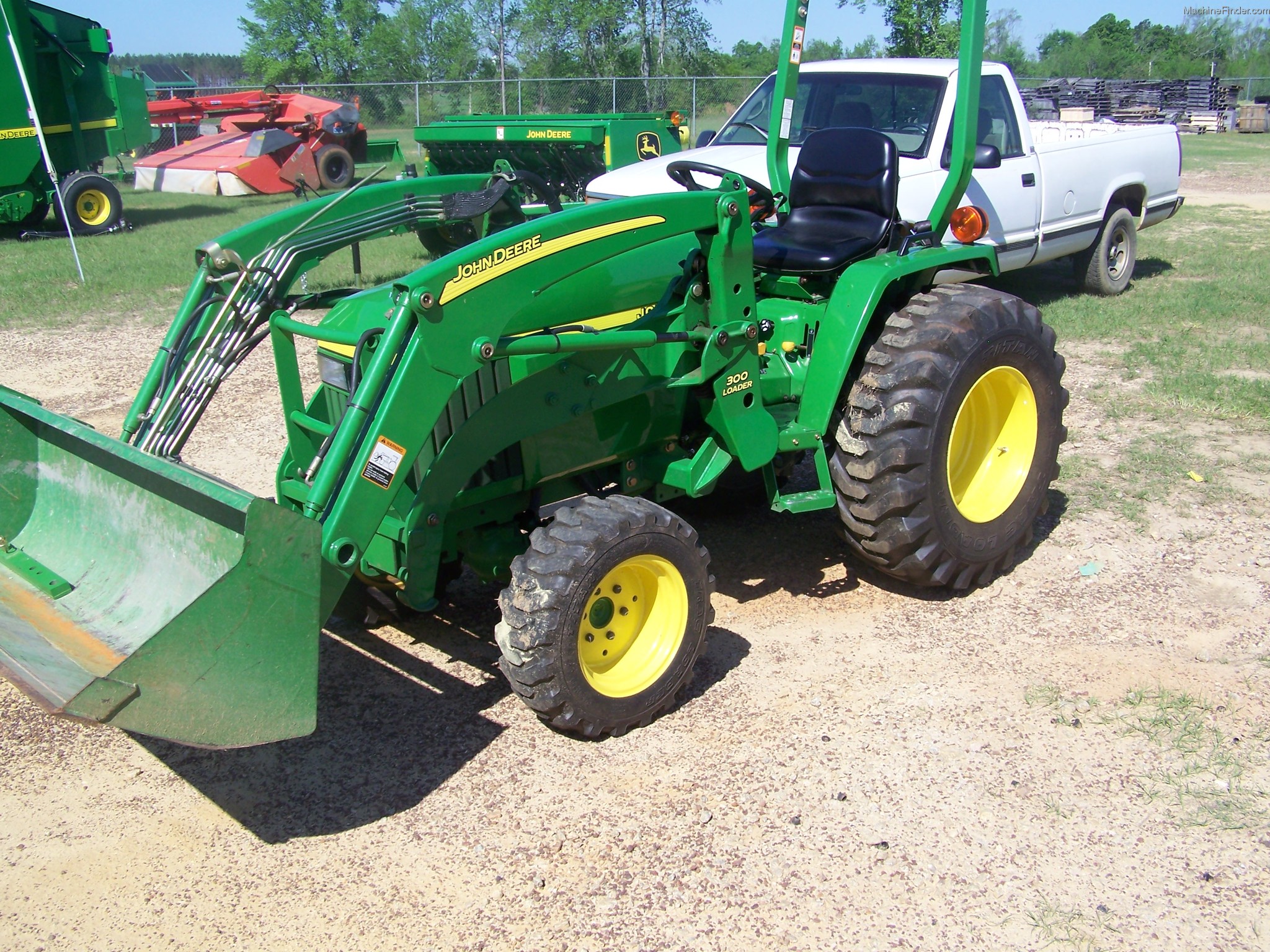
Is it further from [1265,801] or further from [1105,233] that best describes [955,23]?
[1265,801]

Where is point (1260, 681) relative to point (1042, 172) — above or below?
below

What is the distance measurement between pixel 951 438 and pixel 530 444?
1731mm

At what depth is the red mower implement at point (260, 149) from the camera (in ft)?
61.6

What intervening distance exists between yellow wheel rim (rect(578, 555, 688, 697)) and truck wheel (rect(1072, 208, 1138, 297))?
7412 mm

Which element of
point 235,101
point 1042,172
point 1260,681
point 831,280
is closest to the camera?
point 1260,681

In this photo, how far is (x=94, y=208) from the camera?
14.7 m

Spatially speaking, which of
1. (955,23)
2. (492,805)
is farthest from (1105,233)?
(955,23)

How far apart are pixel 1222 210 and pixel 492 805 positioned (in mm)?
15141

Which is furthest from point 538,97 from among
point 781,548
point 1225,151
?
point 781,548

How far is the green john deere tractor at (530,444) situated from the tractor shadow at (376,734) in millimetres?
279

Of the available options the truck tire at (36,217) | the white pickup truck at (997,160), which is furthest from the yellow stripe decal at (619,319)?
the truck tire at (36,217)

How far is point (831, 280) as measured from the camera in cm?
455

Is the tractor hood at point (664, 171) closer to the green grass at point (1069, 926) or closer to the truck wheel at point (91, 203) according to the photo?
the green grass at point (1069, 926)

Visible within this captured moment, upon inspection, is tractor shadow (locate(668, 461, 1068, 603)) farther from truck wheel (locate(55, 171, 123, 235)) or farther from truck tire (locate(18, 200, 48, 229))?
truck tire (locate(18, 200, 48, 229))
